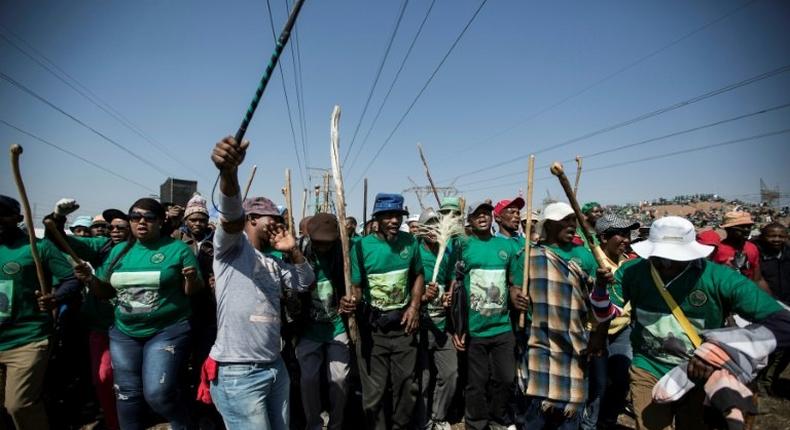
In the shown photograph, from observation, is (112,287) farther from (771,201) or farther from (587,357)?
(771,201)

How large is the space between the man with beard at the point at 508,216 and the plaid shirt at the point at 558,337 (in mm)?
1345

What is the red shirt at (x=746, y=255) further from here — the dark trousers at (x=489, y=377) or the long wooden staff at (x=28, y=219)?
the long wooden staff at (x=28, y=219)

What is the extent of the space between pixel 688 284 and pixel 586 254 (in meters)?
1.42

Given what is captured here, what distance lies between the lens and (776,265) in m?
5.58

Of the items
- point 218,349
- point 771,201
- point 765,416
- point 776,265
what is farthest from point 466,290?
point 771,201

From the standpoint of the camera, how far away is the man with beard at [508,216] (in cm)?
489

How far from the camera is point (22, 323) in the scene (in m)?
3.41

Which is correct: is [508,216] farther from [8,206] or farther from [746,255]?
[8,206]

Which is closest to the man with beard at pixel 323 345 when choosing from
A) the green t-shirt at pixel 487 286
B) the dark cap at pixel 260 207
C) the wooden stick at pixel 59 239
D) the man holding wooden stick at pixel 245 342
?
the dark cap at pixel 260 207

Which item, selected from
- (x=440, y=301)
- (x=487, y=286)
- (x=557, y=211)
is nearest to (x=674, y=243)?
(x=557, y=211)

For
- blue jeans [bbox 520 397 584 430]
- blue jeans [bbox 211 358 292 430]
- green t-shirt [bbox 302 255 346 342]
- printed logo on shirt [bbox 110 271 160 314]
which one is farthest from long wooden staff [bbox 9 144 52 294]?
blue jeans [bbox 520 397 584 430]

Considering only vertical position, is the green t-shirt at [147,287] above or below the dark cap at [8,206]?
below

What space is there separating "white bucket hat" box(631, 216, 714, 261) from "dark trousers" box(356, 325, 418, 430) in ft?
7.47

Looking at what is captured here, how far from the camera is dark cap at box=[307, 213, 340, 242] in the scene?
3.77m
